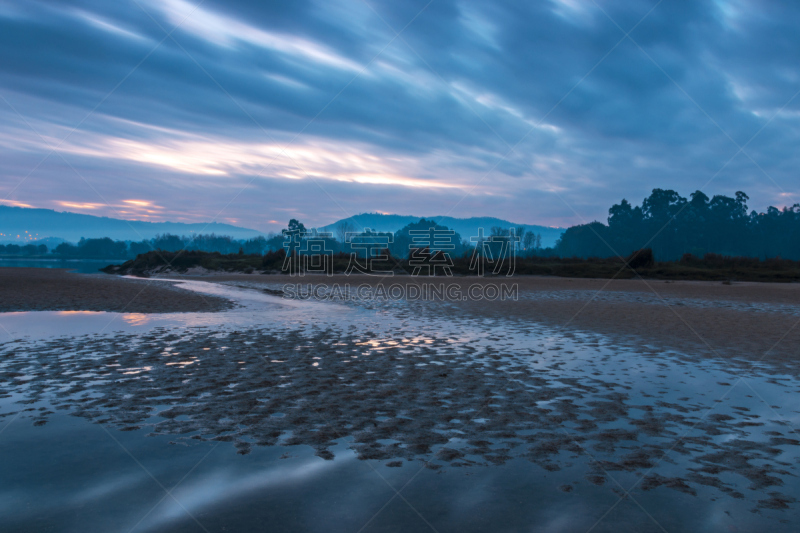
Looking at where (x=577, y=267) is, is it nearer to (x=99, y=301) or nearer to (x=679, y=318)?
(x=679, y=318)

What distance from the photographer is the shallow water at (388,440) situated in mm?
3781

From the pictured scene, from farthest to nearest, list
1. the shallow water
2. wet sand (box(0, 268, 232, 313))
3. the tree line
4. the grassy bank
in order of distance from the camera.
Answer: the tree line, the grassy bank, wet sand (box(0, 268, 232, 313)), the shallow water

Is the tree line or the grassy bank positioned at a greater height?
the tree line

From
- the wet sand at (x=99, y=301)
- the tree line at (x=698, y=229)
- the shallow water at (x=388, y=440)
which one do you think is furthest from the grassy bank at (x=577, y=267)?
the tree line at (x=698, y=229)

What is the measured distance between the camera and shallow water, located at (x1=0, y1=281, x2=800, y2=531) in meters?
3.78

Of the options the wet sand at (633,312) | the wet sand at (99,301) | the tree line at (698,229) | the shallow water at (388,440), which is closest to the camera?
the shallow water at (388,440)

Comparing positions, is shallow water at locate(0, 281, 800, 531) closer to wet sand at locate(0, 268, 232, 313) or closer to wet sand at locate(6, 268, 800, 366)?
wet sand at locate(6, 268, 800, 366)

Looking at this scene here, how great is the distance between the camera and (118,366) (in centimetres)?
872

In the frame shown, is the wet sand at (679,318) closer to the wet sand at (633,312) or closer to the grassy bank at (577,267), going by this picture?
the wet sand at (633,312)

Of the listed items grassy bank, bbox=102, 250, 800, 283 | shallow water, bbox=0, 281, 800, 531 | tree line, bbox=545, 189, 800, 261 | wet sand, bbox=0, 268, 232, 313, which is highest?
tree line, bbox=545, 189, 800, 261

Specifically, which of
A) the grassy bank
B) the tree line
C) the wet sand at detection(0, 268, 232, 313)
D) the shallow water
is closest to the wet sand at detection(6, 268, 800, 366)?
the wet sand at detection(0, 268, 232, 313)

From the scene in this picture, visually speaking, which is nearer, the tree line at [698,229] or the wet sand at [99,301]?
the wet sand at [99,301]

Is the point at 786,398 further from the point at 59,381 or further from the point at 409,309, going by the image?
the point at 409,309

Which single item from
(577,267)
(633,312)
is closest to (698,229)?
(577,267)
